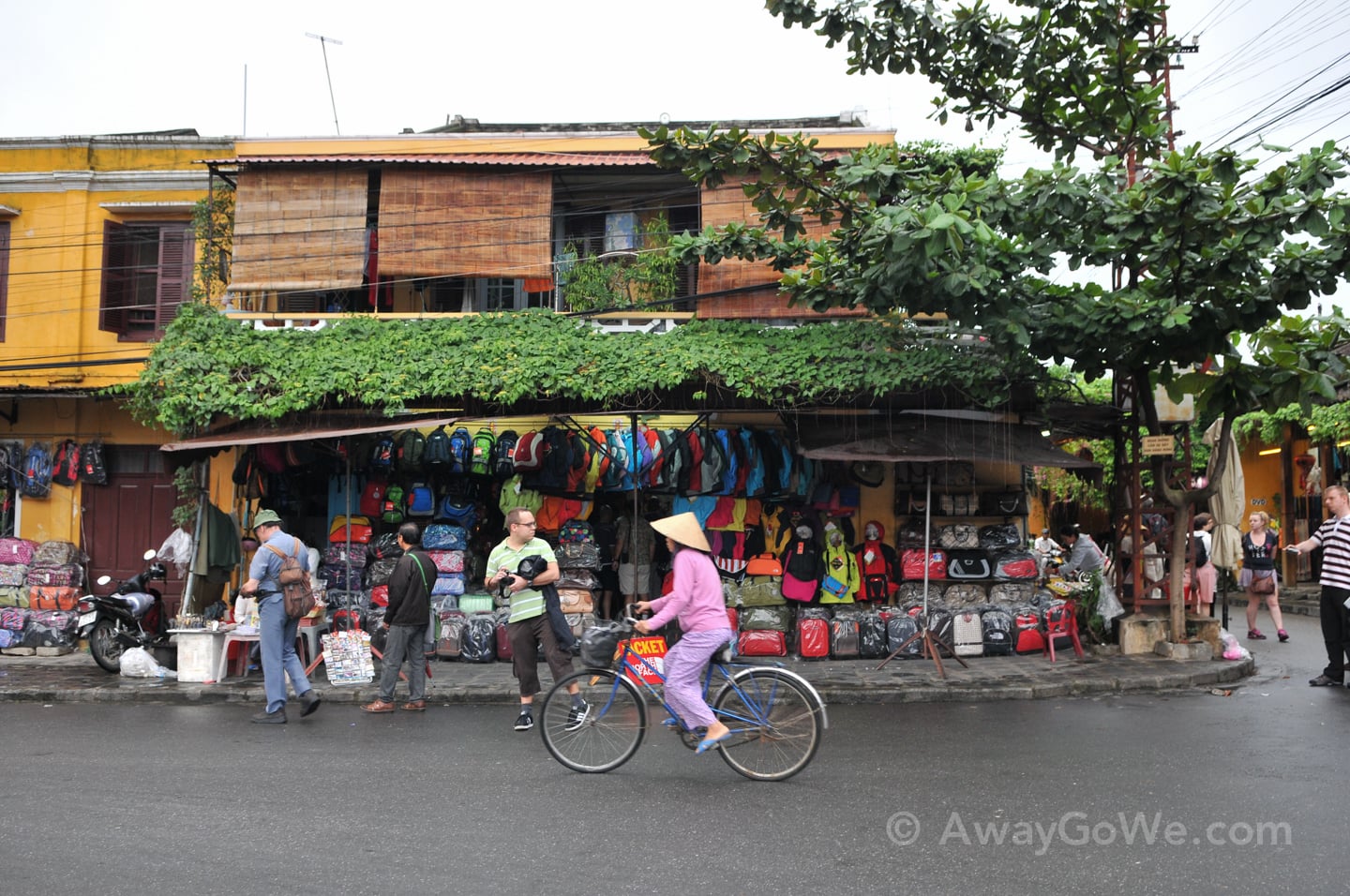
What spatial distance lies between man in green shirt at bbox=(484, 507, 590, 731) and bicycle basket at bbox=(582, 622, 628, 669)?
1448 mm

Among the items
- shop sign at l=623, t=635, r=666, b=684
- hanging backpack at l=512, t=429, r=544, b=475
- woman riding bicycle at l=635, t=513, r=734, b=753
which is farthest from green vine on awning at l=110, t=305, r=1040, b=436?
woman riding bicycle at l=635, t=513, r=734, b=753

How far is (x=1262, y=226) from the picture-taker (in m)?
9.93

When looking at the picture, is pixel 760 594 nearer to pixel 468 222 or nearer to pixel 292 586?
pixel 292 586

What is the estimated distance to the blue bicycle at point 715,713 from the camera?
23.3 feet

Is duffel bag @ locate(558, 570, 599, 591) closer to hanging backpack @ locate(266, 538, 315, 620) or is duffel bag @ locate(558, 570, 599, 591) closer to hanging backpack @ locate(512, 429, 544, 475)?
hanging backpack @ locate(512, 429, 544, 475)

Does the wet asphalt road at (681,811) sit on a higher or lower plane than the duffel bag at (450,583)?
lower

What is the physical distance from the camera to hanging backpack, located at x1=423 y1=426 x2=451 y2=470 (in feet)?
45.8

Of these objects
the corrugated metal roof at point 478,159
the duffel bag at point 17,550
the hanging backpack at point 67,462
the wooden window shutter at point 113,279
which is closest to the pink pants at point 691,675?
the corrugated metal roof at point 478,159

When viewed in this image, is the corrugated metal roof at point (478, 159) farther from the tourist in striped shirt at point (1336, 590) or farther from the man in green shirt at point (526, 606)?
the tourist in striped shirt at point (1336, 590)

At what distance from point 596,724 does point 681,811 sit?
4.04 feet

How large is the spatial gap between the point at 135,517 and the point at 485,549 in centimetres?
549

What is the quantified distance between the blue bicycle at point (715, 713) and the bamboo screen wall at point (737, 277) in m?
7.39

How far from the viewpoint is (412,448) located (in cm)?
1390

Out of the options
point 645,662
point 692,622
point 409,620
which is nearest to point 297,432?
point 409,620
